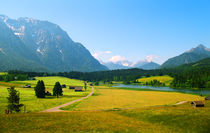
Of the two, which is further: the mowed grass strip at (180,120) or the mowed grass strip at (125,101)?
the mowed grass strip at (125,101)

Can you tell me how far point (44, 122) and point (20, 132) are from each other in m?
8.92

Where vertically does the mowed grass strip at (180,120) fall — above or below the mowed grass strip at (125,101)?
above

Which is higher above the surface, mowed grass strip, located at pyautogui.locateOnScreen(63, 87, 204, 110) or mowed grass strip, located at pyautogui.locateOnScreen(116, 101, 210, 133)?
mowed grass strip, located at pyautogui.locateOnScreen(116, 101, 210, 133)

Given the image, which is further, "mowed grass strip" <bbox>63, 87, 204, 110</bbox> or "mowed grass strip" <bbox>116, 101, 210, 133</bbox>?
"mowed grass strip" <bbox>63, 87, 204, 110</bbox>

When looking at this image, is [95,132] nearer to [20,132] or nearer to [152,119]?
[20,132]

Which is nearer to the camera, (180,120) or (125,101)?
(180,120)

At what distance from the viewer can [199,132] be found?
3375cm

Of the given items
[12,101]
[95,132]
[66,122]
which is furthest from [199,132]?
[12,101]

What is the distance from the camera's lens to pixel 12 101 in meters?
57.6

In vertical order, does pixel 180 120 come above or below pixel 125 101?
above

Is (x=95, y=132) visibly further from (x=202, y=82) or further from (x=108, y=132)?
(x=202, y=82)

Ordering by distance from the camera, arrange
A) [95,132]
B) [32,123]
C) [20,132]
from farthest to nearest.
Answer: [32,123] → [95,132] → [20,132]

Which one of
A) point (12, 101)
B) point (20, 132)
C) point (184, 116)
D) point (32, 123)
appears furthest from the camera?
point (12, 101)

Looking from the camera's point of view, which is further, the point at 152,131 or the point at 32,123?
the point at 32,123
